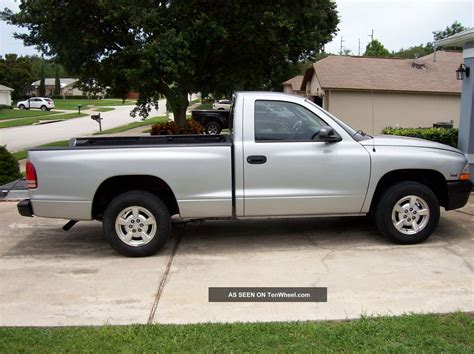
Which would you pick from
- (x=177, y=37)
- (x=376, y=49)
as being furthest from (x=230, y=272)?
(x=376, y=49)

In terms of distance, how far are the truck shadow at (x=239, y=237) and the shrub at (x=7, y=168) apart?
2.78 m

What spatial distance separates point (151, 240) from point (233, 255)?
0.94 meters

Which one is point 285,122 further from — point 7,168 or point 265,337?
point 7,168

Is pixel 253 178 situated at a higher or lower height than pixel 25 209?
higher

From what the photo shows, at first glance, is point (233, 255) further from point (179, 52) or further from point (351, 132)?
point (179, 52)

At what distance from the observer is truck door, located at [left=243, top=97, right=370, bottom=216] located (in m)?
5.68

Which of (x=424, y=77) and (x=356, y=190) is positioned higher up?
(x=424, y=77)

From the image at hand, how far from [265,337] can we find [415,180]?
10.9 ft

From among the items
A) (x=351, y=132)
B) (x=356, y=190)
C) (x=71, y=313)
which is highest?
(x=351, y=132)

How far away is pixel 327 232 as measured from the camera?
6.62 meters

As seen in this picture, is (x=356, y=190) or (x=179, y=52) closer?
(x=356, y=190)

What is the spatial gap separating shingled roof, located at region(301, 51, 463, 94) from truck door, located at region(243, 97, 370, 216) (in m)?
16.1

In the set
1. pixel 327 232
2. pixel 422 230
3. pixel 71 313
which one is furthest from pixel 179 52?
pixel 71 313

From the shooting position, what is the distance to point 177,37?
13.0m
